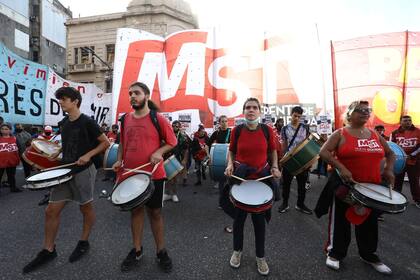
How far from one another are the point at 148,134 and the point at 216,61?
26.8 feet

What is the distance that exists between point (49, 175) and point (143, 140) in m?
1.05

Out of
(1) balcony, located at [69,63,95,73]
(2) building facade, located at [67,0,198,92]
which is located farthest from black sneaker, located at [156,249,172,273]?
(1) balcony, located at [69,63,95,73]

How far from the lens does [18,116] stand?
7.57 m

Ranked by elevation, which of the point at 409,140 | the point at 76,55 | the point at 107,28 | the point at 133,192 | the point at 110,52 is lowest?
the point at 133,192

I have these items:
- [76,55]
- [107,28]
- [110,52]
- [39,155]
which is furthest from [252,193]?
[76,55]

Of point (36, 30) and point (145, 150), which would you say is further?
point (36, 30)

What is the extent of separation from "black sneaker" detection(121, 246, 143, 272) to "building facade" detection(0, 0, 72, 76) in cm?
2786

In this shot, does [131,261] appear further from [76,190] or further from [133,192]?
[76,190]

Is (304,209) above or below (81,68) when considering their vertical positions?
below

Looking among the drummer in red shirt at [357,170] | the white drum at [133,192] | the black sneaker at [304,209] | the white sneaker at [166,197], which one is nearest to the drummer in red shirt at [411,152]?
the black sneaker at [304,209]

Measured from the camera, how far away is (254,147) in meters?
2.97

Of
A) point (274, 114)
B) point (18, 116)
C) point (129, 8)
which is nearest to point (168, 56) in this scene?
point (274, 114)

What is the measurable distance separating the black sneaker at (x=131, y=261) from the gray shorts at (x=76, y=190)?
0.79 meters

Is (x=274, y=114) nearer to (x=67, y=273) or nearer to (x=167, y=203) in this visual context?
(x=167, y=203)
